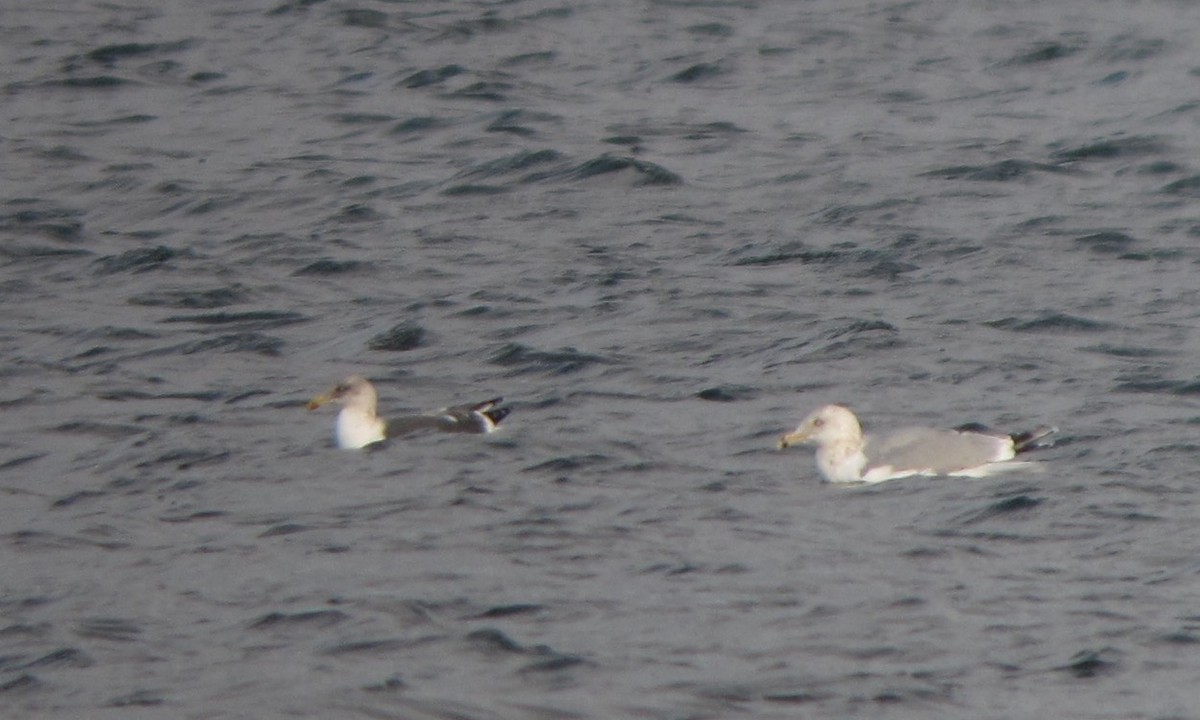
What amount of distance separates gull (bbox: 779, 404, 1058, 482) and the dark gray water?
130 mm

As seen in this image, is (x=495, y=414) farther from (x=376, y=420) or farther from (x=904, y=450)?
(x=904, y=450)

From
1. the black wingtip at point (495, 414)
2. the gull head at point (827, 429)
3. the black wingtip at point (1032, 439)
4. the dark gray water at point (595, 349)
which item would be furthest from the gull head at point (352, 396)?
the black wingtip at point (1032, 439)

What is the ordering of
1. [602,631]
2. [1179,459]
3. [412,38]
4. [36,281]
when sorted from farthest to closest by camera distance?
[412,38] → [36,281] → [1179,459] → [602,631]

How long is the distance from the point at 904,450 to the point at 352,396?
302 cm

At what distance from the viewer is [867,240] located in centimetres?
1641

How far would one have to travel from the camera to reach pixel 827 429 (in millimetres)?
11617

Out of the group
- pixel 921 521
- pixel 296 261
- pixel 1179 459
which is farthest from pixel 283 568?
pixel 296 261

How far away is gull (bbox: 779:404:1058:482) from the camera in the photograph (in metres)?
11.5

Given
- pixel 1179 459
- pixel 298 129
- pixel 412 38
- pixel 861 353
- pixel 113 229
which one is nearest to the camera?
pixel 1179 459

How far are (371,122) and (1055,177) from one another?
6248 millimetres

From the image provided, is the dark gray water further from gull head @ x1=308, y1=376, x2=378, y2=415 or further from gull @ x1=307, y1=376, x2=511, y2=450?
gull head @ x1=308, y1=376, x2=378, y2=415

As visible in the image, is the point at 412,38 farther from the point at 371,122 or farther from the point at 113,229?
the point at 113,229

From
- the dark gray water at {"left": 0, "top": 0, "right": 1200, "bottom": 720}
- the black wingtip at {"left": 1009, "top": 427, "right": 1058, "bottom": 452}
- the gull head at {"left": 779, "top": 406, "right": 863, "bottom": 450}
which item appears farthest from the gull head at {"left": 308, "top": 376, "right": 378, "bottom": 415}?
the black wingtip at {"left": 1009, "top": 427, "right": 1058, "bottom": 452}

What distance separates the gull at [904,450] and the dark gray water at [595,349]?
0.13 m
